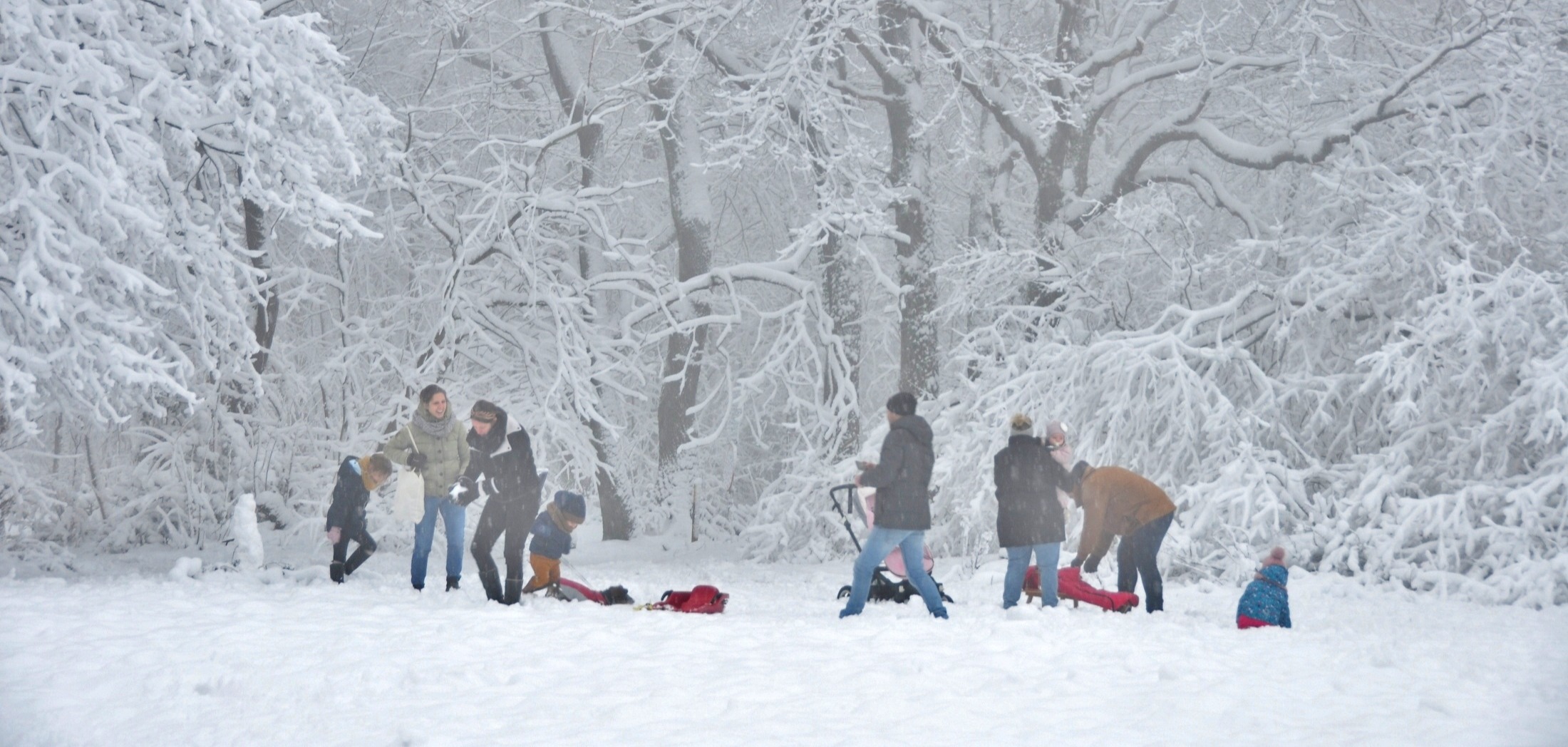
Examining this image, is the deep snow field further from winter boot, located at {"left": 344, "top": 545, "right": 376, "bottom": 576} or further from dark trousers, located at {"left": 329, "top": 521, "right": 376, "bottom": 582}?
winter boot, located at {"left": 344, "top": 545, "right": 376, "bottom": 576}

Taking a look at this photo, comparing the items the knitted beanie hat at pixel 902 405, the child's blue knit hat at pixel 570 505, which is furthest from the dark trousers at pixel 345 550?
the knitted beanie hat at pixel 902 405

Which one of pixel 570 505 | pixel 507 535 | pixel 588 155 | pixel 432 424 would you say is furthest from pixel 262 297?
pixel 570 505

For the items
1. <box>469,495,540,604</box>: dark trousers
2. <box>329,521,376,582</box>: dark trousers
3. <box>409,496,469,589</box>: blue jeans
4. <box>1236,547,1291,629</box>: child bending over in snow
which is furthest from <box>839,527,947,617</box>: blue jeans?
<box>329,521,376,582</box>: dark trousers

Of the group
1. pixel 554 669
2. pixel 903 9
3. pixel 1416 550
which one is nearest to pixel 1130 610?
pixel 1416 550

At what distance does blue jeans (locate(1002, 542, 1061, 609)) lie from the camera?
9109 millimetres

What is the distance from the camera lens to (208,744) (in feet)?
17.3

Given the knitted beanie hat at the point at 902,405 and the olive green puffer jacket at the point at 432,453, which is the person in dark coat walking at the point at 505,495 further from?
the knitted beanie hat at the point at 902,405

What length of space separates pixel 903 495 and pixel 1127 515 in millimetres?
1817

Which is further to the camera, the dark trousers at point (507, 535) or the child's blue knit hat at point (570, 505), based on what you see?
the child's blue knit hat at point (570, 505)

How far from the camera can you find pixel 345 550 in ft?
33.6

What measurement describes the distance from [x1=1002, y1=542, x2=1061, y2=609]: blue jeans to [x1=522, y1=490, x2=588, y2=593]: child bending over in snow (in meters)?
3.12

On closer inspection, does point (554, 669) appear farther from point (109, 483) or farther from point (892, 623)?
point (109, 483)

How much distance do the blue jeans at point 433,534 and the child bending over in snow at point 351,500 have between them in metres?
0.48

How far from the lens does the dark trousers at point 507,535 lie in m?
9.22
